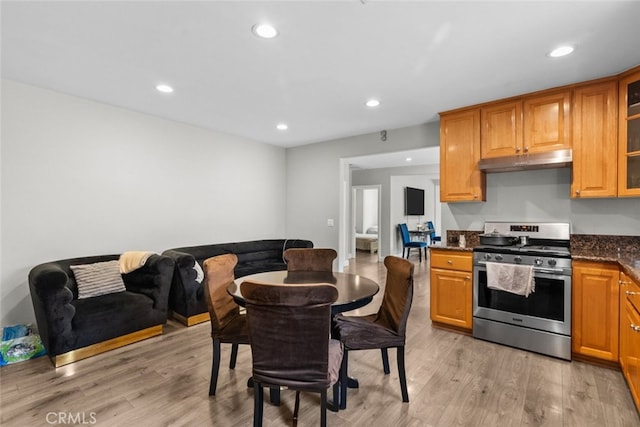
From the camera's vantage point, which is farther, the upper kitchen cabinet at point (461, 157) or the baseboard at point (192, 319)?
the baseboard at point (192, 319)

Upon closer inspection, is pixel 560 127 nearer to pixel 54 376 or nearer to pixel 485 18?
pixel 485 18

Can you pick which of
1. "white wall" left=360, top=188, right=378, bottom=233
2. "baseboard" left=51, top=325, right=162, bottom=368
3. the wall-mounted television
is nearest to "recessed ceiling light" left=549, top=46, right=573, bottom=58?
"baseboard" left=51, top=325, right=162, bottom=368

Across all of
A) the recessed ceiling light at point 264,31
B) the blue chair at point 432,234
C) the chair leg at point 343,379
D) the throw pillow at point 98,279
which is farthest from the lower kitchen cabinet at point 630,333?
the blue chair at point 432,234

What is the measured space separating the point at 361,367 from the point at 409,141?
3.01 m

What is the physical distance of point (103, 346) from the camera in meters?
2.92

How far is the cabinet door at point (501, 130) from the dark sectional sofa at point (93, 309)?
3680 mm

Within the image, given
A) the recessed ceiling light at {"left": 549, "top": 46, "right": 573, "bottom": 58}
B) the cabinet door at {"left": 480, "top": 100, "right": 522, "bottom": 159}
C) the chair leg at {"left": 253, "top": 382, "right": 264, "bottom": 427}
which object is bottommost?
the chair leg at {"left": 253, "top": 382, "right": 264, "bottom": 427}

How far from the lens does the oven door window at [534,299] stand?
2.81 metres

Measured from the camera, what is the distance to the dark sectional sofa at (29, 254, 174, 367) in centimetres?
255

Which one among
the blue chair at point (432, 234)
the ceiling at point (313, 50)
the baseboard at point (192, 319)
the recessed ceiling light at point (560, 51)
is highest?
the ceiling at point (313, 50)

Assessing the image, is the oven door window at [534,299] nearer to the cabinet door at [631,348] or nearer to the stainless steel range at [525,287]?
the stainless steel range at [525,287]

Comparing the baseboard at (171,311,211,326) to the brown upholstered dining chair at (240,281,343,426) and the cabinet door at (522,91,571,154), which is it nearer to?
the brown upholstered dining chair at (240,281,343,426)

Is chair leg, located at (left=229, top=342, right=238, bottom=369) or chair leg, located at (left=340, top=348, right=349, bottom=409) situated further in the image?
chair leg, located at (left=229, top=342, right=238, bottom=369)

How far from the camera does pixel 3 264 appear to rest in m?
2.89
